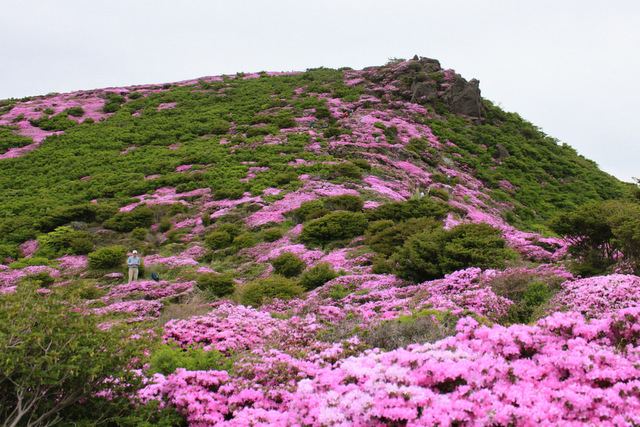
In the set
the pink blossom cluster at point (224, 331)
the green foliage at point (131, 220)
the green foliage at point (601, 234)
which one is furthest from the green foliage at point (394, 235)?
the green foliage at point (131, 220)

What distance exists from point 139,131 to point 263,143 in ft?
42.2

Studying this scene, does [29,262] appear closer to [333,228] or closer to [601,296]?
[333,228]

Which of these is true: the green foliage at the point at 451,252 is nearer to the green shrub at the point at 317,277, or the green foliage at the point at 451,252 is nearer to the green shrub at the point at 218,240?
the green shrub at the point at 317,277

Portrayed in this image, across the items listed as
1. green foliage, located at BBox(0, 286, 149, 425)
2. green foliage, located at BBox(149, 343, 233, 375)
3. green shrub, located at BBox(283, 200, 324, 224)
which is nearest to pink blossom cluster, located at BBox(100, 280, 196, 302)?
green foliage, located at BBox(149, 343, 233, 375)

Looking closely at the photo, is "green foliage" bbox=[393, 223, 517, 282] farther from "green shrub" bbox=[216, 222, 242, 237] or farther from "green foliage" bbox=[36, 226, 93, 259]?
"green foliage" bbox=[36, 226, 93, 259]

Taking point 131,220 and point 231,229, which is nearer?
point 231,229

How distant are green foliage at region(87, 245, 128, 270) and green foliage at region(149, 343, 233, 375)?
1137 cm

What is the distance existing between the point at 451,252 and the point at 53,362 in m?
8.77

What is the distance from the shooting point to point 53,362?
379cm

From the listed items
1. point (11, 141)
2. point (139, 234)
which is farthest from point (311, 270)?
point (11, 141)

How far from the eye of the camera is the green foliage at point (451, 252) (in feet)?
32.7

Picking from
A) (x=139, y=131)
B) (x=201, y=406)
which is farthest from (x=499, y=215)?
(x=139, y=131)

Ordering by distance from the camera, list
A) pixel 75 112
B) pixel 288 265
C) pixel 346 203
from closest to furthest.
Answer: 1. pixel 288 265
2. pixel 346 203
3. pixel 75 112

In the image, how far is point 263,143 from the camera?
30969mm
